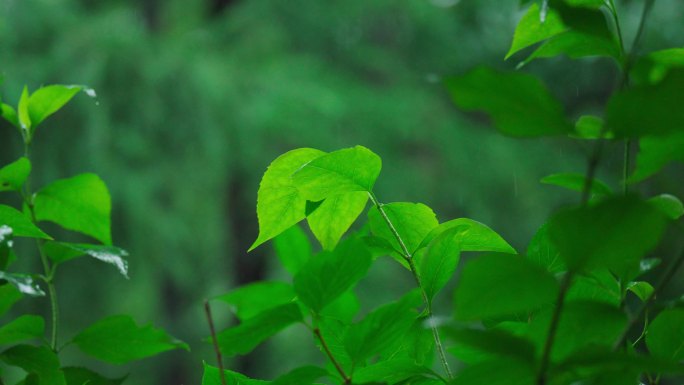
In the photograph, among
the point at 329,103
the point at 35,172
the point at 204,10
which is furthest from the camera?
the point at 204,10

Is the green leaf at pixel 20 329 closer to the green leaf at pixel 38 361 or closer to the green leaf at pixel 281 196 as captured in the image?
the green leaf at pixel 38 361

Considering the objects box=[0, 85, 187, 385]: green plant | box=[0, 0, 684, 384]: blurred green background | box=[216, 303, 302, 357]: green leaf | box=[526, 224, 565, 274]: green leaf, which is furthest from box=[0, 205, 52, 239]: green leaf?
box=[0, 0, 684, 384]: blurred green background

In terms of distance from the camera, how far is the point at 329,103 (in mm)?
3100

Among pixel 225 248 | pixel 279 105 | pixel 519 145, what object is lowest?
pixel 225 248

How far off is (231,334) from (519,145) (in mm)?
3765

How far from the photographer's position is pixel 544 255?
294 millimetres

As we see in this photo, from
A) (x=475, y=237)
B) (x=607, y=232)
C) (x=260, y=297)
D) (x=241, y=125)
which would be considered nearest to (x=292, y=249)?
(x=260, y=297)

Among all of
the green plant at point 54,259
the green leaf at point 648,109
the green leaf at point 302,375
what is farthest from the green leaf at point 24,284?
the green leaf at point 648,109

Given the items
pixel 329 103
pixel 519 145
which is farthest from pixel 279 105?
pixel 519 145

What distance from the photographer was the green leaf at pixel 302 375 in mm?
245

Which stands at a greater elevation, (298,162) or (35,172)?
(298,162)

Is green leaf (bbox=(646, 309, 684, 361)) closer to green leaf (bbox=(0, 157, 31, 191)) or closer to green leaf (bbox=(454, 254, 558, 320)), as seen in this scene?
green leaf (bbox=(454, 254, 558, 320))

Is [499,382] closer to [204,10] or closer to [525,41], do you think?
[525,41]

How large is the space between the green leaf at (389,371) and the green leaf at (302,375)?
0.02 metres
